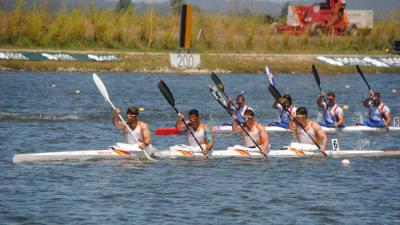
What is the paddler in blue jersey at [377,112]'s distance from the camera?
34.8 meters

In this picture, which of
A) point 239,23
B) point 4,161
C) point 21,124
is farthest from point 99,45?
point 4,161

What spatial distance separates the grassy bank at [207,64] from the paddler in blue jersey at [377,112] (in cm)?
2538

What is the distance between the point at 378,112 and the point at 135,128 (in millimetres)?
12286

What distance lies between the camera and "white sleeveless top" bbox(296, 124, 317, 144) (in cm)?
2741

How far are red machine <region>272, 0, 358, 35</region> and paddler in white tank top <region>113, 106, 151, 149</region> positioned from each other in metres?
55.4

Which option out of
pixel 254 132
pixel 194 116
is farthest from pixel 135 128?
pixel 254 132

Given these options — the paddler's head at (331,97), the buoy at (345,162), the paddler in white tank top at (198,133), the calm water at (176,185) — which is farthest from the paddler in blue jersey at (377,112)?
the paddler in white tank top at (198,133)

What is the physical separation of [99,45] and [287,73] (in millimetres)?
12754

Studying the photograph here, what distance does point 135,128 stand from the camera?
1017 inches

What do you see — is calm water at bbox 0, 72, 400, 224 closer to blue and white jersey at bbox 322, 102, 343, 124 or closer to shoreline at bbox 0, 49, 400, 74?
blue and white jersey at bbox 322, 102, 343, 124

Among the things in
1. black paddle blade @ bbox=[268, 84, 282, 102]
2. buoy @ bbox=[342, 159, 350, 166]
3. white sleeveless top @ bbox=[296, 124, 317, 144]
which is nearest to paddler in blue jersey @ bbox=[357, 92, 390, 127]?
black paddle blade @ bbox=[268, 84, 282, 102]

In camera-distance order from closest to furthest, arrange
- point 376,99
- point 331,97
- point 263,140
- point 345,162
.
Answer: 1. point 263,140
2. point 345,162
3. point 331,97
4. point 376,99

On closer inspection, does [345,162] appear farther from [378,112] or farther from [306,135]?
[378,112]

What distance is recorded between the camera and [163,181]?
23281mm
